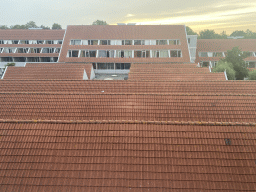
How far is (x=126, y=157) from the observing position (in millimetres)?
7516

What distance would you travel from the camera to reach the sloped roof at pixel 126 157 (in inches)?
271

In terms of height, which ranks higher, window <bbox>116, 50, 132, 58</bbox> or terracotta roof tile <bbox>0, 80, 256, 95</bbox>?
window <bbox>116, 50, 132, 58</bbox>

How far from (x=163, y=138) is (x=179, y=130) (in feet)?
2.97

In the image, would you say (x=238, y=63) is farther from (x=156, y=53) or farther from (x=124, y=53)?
(x=124, y=53)

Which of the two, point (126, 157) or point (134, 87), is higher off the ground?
point (134, 87)

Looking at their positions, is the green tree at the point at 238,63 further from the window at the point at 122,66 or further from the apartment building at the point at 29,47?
the apartment building at the point at 29,47

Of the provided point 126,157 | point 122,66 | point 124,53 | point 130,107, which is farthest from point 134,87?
point 124,53

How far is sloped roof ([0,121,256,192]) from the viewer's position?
6883 millimetres

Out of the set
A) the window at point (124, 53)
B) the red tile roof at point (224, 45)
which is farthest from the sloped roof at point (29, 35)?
the red tile roof at point (224, 45)

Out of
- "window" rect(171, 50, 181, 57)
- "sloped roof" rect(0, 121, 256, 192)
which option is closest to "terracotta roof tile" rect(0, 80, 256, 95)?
"sloped roof" rect(0, 121, 256, 192)

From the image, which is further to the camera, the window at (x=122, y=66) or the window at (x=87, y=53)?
the window at (x=87, y=53)

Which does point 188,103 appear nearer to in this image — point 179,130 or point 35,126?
point 179,130

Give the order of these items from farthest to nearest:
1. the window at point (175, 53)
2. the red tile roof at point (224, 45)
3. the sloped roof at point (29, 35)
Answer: the sloped roof at point (29, 35) < the red tile roof at point (224, 45) < the window at point (175, 53)

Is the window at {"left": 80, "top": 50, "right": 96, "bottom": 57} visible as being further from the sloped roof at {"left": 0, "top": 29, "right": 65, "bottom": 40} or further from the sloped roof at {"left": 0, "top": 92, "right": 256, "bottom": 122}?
the sloped roof at {"left": 0, "top": 92, "right": 256, "bottom": 122}
